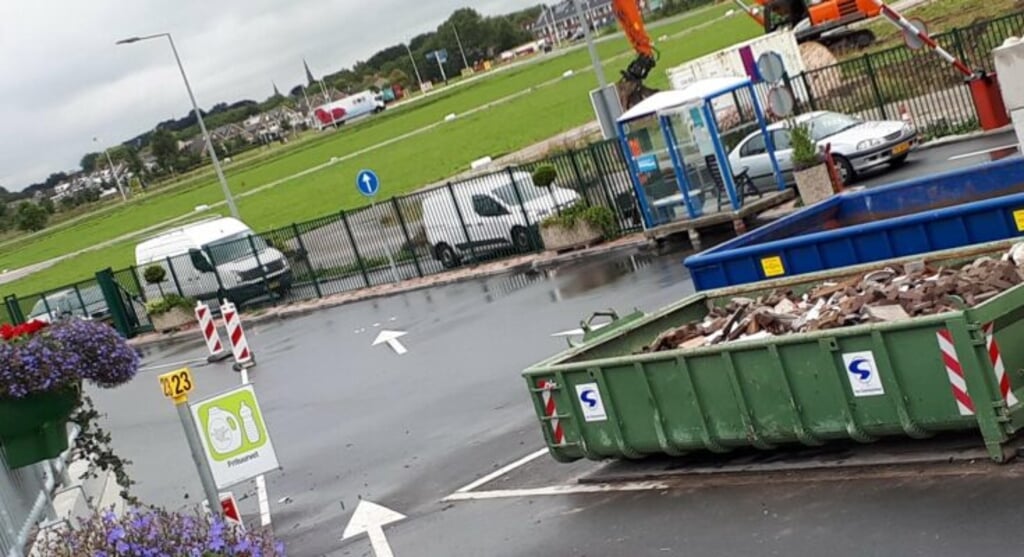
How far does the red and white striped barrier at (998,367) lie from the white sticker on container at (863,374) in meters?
0.90

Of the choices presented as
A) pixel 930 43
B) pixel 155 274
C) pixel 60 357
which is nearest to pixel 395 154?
pixel 155 274

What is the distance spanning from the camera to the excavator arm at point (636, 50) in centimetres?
3581

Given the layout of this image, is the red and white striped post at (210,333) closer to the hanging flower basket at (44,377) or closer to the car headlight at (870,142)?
the car headlight at (870,142)

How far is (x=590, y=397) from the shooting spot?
12.6m

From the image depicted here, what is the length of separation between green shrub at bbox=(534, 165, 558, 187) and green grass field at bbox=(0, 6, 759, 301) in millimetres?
31933

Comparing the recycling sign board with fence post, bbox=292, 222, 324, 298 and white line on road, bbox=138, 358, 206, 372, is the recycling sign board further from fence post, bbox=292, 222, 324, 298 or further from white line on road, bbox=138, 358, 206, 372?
fence post, bbox=292, 222, 324, 298

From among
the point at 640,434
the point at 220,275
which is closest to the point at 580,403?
the point at 640,434

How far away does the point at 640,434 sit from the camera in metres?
12.2

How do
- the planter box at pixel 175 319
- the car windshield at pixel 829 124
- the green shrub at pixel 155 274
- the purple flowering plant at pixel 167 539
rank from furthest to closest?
the green shrub at pixel 155 274 < the planter box at pixel 175 319 < the car windshield at pixel 829 124 < the purple flowering plant at pixel 167 539

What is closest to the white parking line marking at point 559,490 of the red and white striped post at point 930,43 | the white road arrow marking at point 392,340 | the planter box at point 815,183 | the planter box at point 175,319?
the white road arrow marking at point 392,340

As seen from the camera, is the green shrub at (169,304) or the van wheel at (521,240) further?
the green shrub at (169,304)

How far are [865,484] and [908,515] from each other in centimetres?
94

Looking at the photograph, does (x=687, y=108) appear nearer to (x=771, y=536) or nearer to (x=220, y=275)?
(x=771, y=536)

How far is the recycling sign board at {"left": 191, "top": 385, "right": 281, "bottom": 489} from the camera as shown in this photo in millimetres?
12883
